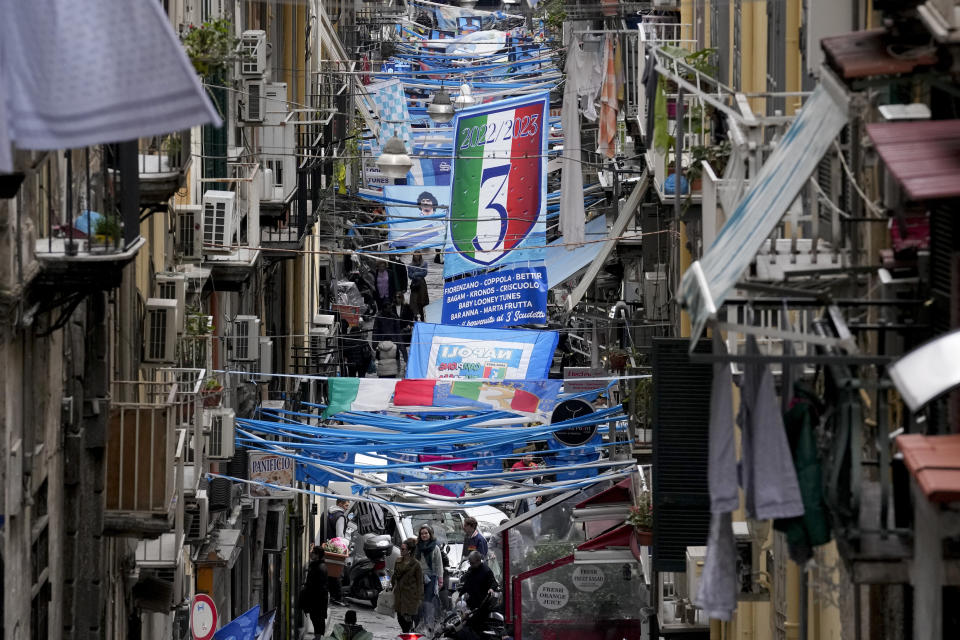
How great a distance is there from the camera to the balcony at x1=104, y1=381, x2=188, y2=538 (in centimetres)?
1455

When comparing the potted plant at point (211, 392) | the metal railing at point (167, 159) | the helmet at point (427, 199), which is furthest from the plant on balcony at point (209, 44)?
the helmet at point (427, 199)

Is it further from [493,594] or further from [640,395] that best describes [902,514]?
[493,594]

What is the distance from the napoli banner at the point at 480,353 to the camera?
72.9 feet

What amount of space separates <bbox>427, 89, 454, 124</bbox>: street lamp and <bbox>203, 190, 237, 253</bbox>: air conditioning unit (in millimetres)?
17863

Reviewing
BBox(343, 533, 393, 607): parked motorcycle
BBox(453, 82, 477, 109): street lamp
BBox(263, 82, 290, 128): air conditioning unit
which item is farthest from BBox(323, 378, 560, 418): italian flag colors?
BBox(453, 82, 477, 109): street lamp

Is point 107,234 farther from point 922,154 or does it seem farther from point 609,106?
point 609,106

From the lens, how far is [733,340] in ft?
48.1

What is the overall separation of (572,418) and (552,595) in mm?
2221

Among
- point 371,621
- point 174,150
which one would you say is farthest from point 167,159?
point 371,621

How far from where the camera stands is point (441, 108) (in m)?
38.0

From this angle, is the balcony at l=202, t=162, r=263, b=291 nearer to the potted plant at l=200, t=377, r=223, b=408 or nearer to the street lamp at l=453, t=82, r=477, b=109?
the potted plant at l=200, t=377, r=223, b=408

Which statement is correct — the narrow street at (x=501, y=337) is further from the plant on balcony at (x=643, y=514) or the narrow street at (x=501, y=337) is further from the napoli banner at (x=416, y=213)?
the napoli banner at (x=416, y=213)

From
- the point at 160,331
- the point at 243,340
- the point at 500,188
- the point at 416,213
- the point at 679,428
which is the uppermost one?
A: the point at 416,213

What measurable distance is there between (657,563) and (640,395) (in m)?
4.47
